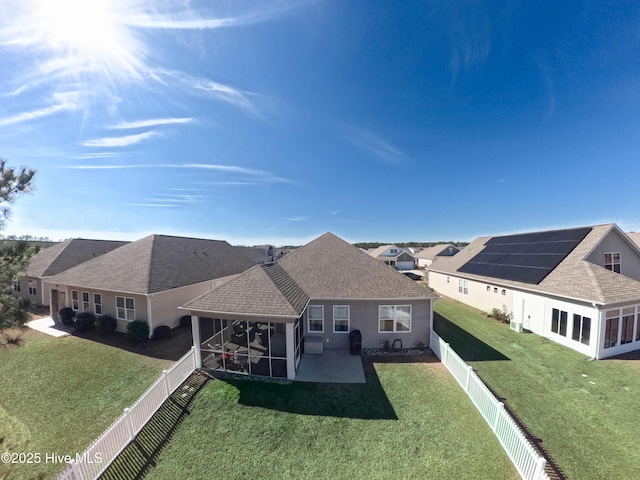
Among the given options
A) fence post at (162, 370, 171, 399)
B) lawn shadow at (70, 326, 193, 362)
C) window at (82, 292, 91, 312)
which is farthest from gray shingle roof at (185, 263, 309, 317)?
window at (82, 292, 91, 312)

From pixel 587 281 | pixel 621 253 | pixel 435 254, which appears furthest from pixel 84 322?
pixel 435 254

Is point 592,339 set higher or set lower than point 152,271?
lower

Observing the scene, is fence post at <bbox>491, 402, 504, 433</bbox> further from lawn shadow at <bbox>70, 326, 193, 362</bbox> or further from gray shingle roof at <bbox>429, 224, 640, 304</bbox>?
lawn shadow at <bbox>70, 326, 193, 362</bbox>

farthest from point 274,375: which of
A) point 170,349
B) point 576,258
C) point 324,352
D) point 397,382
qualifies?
point 576,258

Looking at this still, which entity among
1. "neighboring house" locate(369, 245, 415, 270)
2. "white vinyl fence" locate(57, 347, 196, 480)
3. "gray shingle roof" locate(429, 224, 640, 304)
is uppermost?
"gray shingle roof" locate(429, 224, 640, 304)

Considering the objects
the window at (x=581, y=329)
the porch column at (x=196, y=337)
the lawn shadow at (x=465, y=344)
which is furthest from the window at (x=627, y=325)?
the porch column at (x=196, y=337)

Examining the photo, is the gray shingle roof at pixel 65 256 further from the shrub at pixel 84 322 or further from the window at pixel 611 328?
the window at pixel 611 328

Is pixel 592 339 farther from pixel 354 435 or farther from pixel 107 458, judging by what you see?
pixel 107 458
